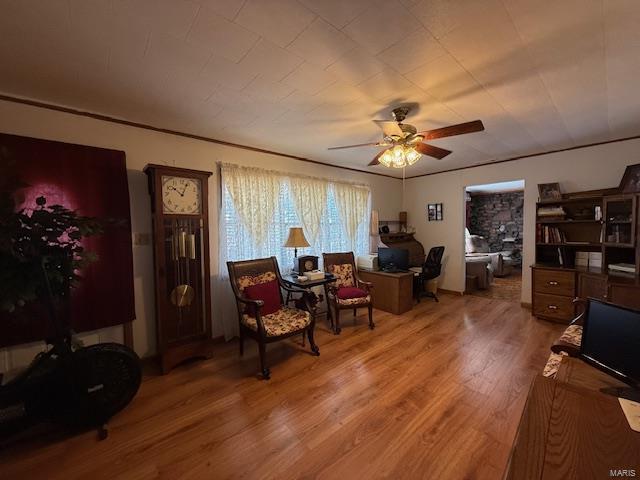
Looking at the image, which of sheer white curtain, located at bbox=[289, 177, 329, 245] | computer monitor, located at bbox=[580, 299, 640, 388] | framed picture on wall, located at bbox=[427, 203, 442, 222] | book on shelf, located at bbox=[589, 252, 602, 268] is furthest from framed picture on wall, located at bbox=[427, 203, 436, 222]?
computer monitor, located at bbox=[580, 299, 640, 388]

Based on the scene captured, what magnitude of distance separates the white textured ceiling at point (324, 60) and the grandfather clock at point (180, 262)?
63 cm

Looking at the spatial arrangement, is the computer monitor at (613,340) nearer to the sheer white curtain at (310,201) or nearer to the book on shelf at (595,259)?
the sheer white curtain at (310,201)

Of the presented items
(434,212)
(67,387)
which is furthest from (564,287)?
Answer: (67,387)

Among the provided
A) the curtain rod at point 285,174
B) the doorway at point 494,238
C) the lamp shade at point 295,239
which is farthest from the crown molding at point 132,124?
the doorway at point 494,238

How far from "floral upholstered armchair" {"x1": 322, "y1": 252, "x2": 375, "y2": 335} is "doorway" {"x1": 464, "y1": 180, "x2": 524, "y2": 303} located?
2.69 m

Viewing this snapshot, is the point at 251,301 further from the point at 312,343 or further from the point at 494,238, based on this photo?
the point at 494,238

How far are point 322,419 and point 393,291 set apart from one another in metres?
2.42

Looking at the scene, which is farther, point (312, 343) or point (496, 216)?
point (496, 216)

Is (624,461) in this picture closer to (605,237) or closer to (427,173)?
(605,237)

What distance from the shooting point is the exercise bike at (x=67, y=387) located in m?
1.61

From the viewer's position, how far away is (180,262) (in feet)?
8.55

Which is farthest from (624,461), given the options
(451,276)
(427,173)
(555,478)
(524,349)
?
(427,173)

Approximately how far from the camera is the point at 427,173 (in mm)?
5117

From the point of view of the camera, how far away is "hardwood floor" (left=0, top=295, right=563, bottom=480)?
59.2 inches
